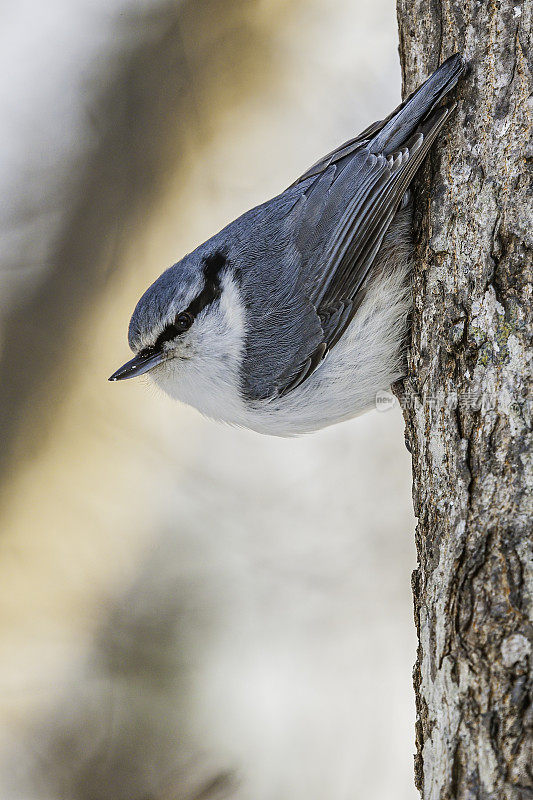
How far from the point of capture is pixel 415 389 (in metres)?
1.55

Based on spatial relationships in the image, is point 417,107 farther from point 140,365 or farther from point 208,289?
point 140,365

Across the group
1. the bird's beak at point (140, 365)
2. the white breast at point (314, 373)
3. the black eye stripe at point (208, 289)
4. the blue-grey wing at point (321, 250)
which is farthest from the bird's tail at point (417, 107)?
the bird's beak at point (140, 365)

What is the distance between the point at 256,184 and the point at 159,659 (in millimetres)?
1838

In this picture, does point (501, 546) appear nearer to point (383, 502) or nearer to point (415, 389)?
point (415, 389)

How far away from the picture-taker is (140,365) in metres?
1.99

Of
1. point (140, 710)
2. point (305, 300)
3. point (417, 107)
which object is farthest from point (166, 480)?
point (417, 107)

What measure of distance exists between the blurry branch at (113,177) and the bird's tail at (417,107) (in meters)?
1.17

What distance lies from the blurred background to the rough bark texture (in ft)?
3.93

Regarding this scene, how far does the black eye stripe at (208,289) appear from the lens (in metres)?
1.96

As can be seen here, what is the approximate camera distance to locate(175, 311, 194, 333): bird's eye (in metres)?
1.95

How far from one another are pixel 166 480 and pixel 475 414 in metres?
Answer: 1.71

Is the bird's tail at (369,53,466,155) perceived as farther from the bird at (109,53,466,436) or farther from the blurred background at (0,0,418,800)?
the blurred background at (0,0,418,800)

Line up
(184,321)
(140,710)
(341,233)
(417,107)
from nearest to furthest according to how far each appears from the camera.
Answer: (417,107), (341,233), (184,321), (140,710)

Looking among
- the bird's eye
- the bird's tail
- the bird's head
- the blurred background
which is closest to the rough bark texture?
the bird's tail
